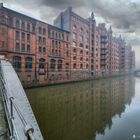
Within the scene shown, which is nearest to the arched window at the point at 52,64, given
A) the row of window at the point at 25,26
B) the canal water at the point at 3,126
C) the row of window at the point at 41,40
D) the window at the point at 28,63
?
the row of window at the point at 41,40

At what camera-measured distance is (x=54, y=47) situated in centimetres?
3838

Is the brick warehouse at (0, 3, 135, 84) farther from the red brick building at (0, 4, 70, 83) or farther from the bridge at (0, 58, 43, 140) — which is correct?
the bridge at (0, 58, 43, 140)

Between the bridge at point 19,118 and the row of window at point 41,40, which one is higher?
the row of window at point 41,40

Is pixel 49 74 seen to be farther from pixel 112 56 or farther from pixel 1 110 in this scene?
pixel 112 56

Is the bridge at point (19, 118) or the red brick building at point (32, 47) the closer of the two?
the bridge at point (19, 118)

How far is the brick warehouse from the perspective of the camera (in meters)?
28.8

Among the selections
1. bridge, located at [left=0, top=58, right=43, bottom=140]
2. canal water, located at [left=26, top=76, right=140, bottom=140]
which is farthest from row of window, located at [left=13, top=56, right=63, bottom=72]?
bridge, located at [left=0, top=58, right=43, bottom=140]

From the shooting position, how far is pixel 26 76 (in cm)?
3039

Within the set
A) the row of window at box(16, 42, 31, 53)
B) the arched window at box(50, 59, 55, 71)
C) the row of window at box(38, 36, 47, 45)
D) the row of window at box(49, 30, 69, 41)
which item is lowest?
the arched window at box(50, 59, 55, 71)

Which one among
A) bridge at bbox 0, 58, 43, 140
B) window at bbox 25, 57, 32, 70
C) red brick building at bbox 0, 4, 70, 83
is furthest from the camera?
window at bbox 25, 57, 32, 70

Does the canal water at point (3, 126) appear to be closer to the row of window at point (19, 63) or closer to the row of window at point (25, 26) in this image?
the row of window at point (19, 63)

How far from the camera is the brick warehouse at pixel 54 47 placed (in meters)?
28.8

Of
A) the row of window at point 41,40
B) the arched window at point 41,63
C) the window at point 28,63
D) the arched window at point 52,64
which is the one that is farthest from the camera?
the arched window at point 52,64

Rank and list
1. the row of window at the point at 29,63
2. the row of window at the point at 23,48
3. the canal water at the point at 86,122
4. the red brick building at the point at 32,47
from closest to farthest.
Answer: the canal water at the point at 86,122
the red brick building at the point at 32,47
the row of window at the point at 29,63
the row of window at the point at 23,48
